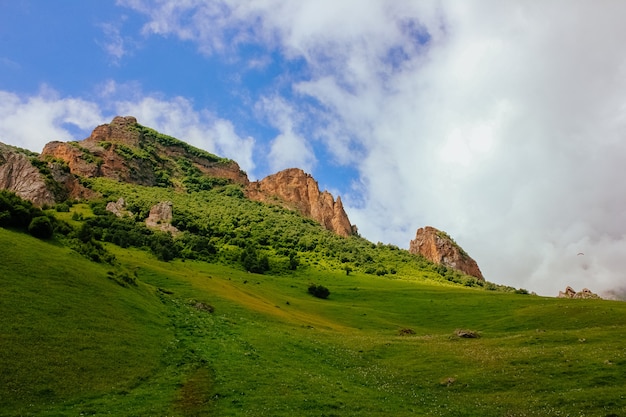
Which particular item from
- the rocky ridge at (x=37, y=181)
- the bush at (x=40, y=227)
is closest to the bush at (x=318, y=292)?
the bush at (x=40, y=227)

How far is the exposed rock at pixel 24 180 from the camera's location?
447 ft

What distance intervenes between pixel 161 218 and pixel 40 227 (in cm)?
9958

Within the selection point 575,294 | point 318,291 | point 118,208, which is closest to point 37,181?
point 118,208

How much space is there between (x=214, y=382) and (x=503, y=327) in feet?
154

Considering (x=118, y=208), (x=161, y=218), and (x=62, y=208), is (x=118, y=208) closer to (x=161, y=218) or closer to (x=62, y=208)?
(x=161, y=218)

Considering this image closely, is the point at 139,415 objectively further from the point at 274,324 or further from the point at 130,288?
the point at 274,324

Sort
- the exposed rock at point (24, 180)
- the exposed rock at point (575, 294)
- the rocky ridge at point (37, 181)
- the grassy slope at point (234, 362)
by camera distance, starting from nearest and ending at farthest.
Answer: the grassy slope at point (234, 362), the exposed rock at point (575, 294), the exposed rock at point (24, 180), the rocky ridge at point (37, 181)

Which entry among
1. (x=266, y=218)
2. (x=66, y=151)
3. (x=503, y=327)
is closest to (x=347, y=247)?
(x=266, y=218)

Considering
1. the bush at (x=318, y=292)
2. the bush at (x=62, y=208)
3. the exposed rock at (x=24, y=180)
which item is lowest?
the bush at (x=318, y=292)

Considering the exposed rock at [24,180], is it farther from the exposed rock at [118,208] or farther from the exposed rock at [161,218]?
the exposed rock at [161,218]

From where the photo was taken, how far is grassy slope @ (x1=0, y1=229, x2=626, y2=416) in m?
23.3

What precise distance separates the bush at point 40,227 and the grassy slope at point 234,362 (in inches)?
137

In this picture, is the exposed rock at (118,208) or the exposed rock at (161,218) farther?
the exposed rock at (118,208)

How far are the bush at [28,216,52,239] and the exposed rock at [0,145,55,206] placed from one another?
10174 cm
